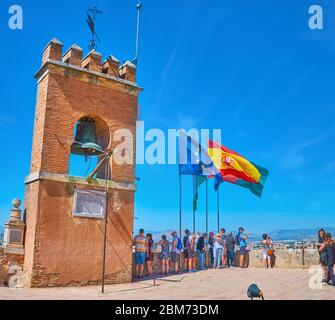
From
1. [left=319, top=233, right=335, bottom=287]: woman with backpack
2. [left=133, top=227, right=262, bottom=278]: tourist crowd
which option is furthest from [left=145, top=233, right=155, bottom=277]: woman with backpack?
[left=319, top=233, right=335, bottom=287]: woman with backpack

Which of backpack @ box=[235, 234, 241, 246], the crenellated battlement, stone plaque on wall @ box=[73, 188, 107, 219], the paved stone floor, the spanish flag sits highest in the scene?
the crenellated battlement

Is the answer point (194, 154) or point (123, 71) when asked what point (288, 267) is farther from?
point (123, 71)

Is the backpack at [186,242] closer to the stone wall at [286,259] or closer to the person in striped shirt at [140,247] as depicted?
the stone wall at [286,259]

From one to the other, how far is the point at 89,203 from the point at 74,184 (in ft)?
2.63

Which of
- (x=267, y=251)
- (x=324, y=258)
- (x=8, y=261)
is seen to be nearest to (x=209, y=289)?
(x=324, y=258)

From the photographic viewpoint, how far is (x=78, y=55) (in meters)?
14.0

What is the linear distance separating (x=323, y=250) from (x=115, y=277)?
6.51m

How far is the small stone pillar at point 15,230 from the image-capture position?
12547mm

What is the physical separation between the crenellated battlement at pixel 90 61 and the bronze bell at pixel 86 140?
1886 millimetres

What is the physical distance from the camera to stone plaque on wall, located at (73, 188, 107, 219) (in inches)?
515

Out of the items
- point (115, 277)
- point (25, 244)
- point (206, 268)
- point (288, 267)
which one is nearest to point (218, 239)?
point (206, 268)

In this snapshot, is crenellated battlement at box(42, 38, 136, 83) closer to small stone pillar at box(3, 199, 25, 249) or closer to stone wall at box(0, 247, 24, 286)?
small stone pillar at box(3, 199, 25, 249)

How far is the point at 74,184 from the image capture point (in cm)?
1310

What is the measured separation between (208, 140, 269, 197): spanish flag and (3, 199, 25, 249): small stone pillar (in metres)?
8.81
